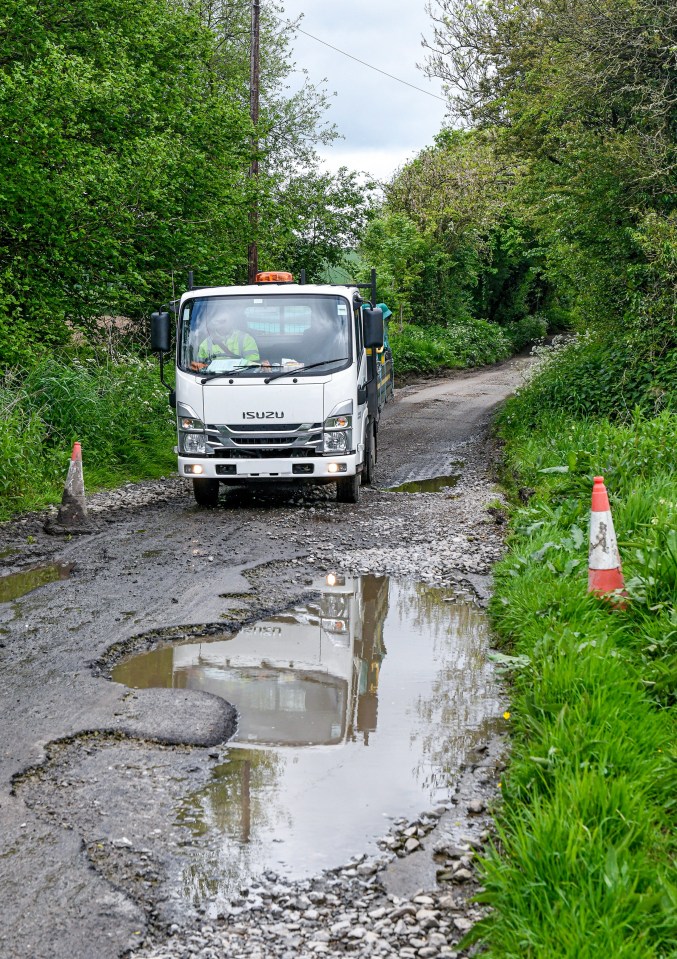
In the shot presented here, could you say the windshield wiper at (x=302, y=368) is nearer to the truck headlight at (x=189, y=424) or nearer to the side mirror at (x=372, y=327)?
the side mirror at (x=372, y=327)

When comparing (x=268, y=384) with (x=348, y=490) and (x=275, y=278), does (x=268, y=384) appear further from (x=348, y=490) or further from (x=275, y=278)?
(x=275, y=278)

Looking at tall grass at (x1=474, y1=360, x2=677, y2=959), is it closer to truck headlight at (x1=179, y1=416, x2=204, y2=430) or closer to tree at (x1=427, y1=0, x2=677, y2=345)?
truck headlight at (x1=179, y1=416, x2=204, y2=430)

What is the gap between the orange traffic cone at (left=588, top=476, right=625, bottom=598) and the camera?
6059 mm

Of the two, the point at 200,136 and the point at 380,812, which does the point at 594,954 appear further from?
the point at 200,136

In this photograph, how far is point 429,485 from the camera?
12664 millimetres

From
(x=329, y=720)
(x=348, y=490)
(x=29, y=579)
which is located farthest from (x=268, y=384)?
(x=329, y=720)

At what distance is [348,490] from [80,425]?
161 inches

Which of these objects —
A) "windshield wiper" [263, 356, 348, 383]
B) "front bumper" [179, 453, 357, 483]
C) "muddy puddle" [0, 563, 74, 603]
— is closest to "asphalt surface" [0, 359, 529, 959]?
"muddy puddle" [0, 563, 74, 603]

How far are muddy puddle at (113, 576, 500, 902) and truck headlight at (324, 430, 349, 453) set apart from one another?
10.8 ft

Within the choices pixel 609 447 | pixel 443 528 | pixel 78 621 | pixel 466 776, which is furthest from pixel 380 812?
pixel 609 447

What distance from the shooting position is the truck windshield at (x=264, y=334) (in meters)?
10.9

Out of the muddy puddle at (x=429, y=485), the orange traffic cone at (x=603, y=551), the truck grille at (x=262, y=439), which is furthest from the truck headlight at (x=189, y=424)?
the orange traffic cone at (x=603, y=551)

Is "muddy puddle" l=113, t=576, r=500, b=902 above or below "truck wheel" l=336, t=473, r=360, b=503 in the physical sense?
below

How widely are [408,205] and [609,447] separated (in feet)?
91.7
